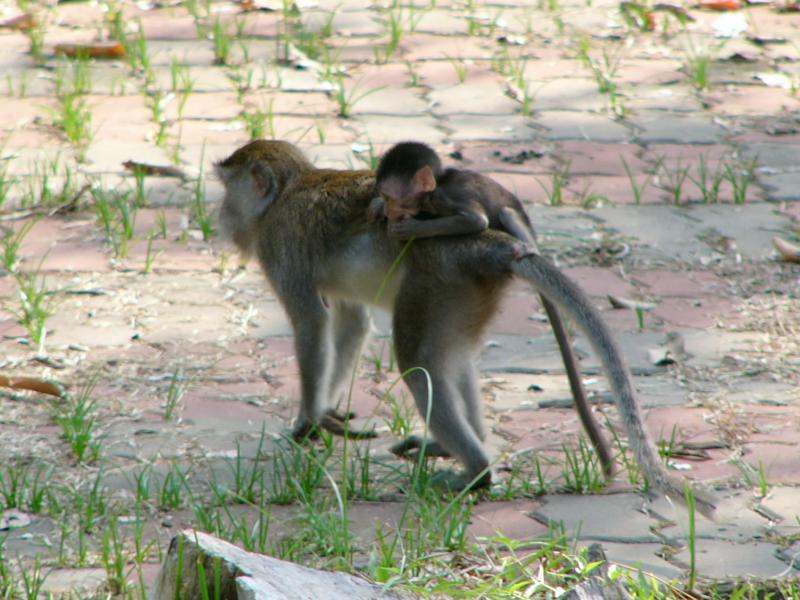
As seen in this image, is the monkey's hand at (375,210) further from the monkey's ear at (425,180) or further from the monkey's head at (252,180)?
the monkey's head at (252,180)

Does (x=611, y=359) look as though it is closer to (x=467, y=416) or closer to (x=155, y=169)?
(x=467, y=416)

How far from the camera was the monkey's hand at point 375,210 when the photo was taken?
402 cm

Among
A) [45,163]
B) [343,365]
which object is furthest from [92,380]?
[45,163]

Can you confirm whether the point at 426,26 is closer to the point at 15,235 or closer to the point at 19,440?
the point at 15,235

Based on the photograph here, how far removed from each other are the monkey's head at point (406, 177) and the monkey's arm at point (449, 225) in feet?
0.20

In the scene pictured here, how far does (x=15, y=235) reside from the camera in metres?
5.68

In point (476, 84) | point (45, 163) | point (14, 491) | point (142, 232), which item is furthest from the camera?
point (476, 84)

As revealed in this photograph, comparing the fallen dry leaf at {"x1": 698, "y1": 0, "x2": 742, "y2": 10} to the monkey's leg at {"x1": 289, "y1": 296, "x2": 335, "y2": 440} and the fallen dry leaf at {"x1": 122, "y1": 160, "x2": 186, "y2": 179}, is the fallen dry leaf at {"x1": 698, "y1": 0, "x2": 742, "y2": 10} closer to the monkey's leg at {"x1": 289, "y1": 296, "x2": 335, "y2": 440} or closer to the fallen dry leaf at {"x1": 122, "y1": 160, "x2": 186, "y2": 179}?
the fallen dry leaf at {"x1": 122, "y1": 160, "x2": 186, "y2": 179}

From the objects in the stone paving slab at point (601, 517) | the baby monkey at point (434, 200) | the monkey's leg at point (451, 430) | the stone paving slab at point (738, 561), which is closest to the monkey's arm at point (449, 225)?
the baby monkey at point (434, 200)

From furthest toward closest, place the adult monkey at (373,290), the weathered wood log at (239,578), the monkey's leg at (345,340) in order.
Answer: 1. the monkey's leg at (345,340)
2. the adult monkey at (373,290)
3. the weathered wood log at (239,578)

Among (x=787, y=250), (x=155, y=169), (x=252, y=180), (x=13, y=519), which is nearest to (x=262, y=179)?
(x=252, y=180)

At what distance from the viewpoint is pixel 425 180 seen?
379 cm

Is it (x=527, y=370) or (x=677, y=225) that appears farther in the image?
(x=677, y=225)

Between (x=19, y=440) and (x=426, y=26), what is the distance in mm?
5580
